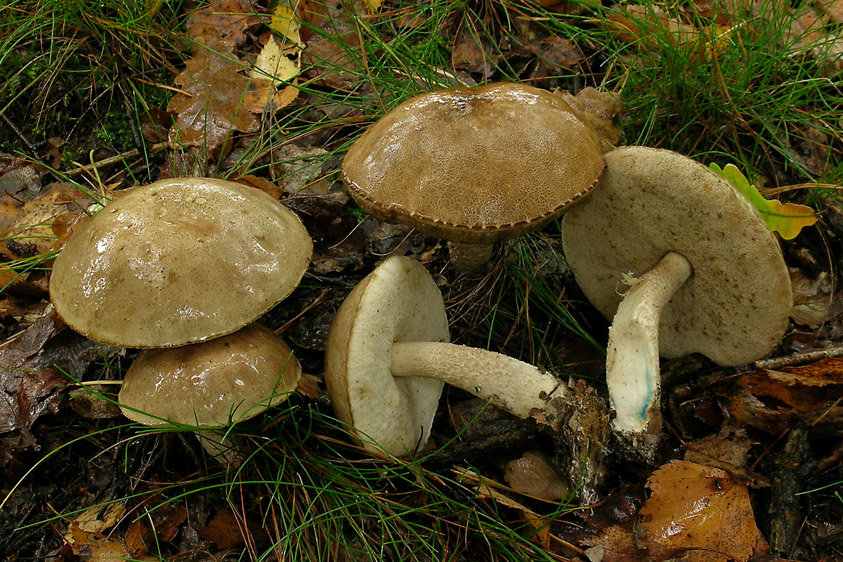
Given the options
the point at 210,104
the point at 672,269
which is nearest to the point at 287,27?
the point at 210,104

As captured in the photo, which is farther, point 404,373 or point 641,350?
point 404,373

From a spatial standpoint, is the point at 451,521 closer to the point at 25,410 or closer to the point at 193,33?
the point at 25,410

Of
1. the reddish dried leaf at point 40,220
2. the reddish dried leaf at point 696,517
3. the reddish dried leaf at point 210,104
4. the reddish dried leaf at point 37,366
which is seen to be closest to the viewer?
the reddish dried leaf at point 696,517

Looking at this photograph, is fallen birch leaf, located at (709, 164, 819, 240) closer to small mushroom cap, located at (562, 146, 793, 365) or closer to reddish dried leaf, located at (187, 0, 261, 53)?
small mushroom cap, located at (562, 146, 793, 365)

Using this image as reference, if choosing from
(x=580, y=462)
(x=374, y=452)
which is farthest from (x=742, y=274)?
(x=374, y=452)

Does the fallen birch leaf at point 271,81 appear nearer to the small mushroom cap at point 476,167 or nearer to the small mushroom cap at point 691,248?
the small mushroom cap at point 476,167

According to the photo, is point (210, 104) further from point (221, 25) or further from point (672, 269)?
point (672, 269)

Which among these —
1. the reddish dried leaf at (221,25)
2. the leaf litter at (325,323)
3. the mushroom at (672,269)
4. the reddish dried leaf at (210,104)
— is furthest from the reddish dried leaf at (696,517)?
the reddish dried leaf at (221,25)

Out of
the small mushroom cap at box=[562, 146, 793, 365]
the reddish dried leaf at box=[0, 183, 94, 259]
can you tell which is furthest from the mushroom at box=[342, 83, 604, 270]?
the reddish dried leaf at box=[0, 183, 94, 259]
